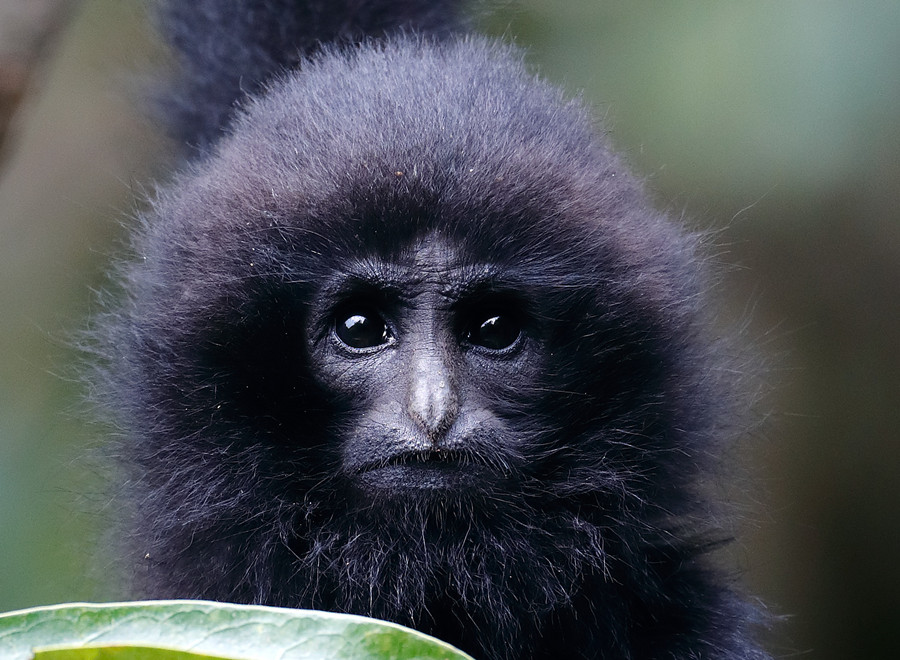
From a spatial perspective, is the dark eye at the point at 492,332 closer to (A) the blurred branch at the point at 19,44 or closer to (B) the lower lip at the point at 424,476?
(B) the lower lip at the point at 424,476

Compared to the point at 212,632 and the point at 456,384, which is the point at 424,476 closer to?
the point at 456,384

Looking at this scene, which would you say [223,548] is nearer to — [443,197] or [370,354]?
[370,354]

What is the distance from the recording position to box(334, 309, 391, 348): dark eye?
2662mm

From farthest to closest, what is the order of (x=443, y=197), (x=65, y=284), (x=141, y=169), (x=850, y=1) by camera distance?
(x=65, y=284) < (x=850, y=1) < (x=141, y=169) < (x=443, y=197)

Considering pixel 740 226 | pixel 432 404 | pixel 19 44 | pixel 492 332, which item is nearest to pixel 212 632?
pixel 432 404

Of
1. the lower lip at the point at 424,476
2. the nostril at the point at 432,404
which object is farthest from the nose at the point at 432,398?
the lower lip at the point at 424,476

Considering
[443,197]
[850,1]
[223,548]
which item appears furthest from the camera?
[850,1]

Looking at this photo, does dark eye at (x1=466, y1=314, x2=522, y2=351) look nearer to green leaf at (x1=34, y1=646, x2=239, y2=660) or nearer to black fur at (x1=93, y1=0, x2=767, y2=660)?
black fur at (x1=93, y1=0, x2=767, y2=660)

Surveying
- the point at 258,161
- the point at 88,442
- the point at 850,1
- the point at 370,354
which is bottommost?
the point at 88,442

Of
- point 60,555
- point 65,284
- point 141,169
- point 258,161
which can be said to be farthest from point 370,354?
point 65,284

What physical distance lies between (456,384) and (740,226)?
14.4 ft

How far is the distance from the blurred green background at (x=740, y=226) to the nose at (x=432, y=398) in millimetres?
1262

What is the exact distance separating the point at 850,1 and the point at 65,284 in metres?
4.41

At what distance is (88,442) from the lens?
332 centimetres
